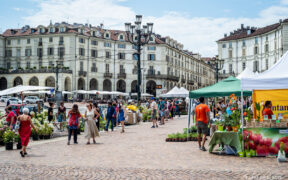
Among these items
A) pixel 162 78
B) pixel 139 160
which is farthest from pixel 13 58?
pixel 139 160

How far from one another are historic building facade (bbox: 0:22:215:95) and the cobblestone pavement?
51.4 m

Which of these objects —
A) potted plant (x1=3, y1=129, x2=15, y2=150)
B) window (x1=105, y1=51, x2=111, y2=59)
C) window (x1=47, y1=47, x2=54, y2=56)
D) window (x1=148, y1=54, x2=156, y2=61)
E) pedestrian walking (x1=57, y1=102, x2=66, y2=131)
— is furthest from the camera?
window (x1=148, y1=54, x2=156, y2=61)

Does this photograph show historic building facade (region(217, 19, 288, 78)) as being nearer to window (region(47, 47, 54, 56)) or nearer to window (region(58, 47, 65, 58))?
window (region(58, 47, 65, 58))

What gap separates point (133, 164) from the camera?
9.20 metres

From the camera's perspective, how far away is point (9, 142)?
12.6 meters

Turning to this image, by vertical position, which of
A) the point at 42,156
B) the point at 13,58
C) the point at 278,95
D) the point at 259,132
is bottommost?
the point at 42,156

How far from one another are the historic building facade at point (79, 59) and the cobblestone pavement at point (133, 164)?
5142 cm

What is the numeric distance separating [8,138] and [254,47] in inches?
2838

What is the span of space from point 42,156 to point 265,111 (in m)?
7.82

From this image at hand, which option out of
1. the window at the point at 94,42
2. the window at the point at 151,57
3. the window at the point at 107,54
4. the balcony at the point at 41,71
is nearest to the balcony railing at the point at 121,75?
the window at the point at 107,54

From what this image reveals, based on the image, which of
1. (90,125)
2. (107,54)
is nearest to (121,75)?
(107,54)

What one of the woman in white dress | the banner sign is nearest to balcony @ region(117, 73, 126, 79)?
the banner sign

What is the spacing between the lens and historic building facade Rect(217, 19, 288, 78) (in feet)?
217

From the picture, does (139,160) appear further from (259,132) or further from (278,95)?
(278,95)
